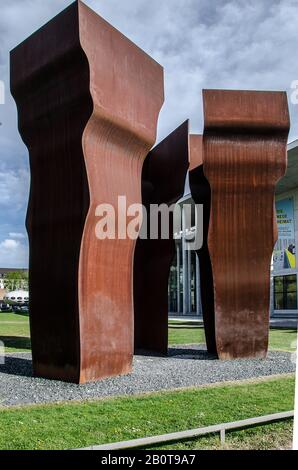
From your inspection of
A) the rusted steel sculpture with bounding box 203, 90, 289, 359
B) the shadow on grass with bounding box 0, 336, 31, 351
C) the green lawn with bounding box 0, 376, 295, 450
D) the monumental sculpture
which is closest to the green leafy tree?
the shadow on grass with bounding box 0, 336, 31, 351

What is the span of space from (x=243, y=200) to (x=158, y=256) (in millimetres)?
2914

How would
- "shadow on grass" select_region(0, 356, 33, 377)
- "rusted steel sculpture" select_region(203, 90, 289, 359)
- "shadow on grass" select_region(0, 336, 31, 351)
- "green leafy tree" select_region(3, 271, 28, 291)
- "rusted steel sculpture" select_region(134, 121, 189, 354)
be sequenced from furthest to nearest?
"green leafy tree" select_region(3, 271, 28, 291) → "shadow on grass" select_region(0, 336, 31, 351) → "rusted steel sculpture" select_region(134, 121, 189, 354) → "rusted steel sculpture" select_region(203, 90, 289, 359) → "shadow on grass" select_region(0, 356, 33, 377)

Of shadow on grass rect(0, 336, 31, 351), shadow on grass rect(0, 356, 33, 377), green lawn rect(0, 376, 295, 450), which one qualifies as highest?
green lawn rect(0, 376, 295, 450)

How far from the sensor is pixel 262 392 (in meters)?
8.13

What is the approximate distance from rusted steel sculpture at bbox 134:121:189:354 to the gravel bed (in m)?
1.03

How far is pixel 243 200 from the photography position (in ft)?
41.0

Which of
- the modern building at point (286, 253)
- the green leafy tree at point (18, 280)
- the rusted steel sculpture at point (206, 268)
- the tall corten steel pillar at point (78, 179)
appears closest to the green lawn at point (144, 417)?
the tall corten steel pillar at point (78, 179)

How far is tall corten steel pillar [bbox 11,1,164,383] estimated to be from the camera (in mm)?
8977

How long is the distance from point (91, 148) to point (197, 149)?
6166 millimetres

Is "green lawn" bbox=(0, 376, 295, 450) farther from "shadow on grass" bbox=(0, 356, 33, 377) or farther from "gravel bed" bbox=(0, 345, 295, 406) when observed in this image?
"shadow on grass" bbox=(0, 356, 33, 377)

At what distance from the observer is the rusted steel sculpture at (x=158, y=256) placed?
1345 cm

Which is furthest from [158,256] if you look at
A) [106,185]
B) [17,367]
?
[17,367]

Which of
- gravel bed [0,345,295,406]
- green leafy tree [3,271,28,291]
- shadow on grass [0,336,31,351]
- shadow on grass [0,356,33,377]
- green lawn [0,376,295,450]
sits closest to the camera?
green lawn [0,376,295,450]

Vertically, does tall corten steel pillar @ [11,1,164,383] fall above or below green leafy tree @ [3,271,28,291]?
above
